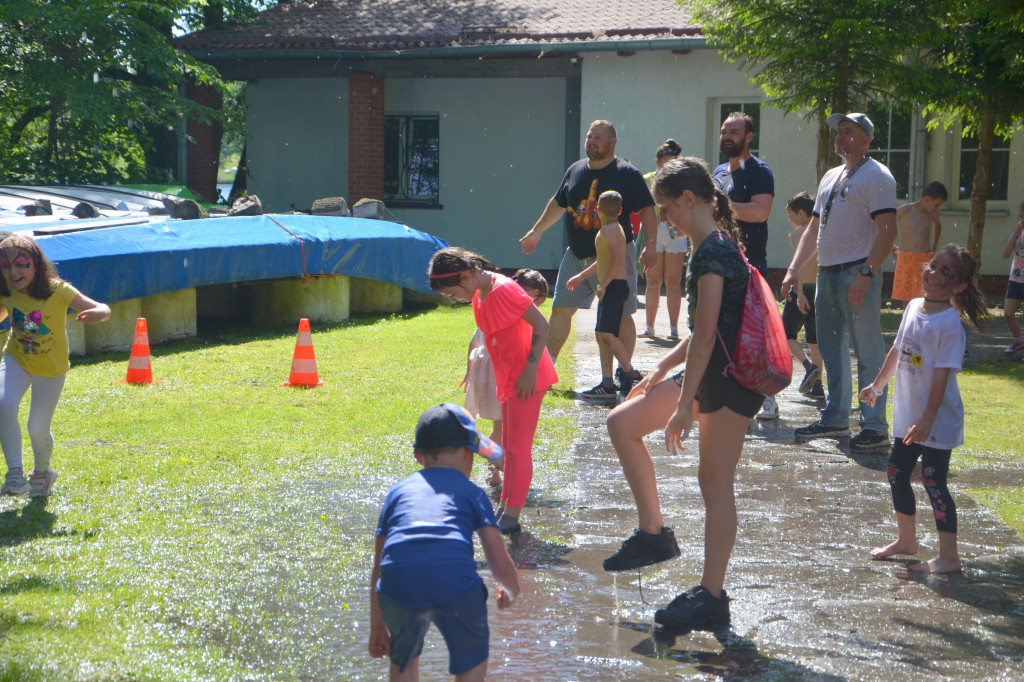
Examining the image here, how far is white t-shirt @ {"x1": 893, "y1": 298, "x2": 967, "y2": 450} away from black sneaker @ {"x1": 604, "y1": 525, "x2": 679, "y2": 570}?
1.27 metres

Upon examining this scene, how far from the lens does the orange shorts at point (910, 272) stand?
13.1 meters

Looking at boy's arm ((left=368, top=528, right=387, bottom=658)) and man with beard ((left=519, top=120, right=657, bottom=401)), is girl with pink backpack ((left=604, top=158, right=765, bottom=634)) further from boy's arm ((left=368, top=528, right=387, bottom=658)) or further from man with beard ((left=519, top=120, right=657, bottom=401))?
man with beard ((left=519, top=120, right=657, bottom=401))

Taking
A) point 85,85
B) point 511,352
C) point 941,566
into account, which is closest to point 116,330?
point 511,352

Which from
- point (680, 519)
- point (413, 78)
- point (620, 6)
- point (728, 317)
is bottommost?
point (680, 519)

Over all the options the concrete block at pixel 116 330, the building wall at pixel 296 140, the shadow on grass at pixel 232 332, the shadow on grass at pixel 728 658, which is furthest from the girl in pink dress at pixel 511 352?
the building wall at pixel 296 140

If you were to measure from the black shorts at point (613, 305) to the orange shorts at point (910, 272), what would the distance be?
231 inches

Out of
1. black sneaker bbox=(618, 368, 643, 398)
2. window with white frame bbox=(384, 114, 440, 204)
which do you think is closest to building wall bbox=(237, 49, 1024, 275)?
window with white frame bbox=(384, 114, 440, 204)

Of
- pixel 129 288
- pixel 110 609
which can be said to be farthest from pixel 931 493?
pixel 129 288

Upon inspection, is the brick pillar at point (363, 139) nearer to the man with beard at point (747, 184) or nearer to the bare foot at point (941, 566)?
the man with beard at point (747, 184)

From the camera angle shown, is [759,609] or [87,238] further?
[87,238]

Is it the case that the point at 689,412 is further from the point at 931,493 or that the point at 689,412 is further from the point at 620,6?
the point at 620,6

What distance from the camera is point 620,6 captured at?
66.8 ft

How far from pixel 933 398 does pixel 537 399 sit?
1853 mm

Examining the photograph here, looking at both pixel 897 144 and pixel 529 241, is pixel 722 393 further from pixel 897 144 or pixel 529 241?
pixel 897 144
